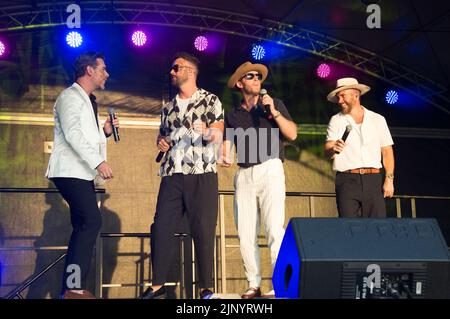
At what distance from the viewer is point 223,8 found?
7.58 metres

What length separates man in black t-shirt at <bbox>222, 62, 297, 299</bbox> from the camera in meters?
4.31

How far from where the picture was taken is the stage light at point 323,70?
8.32 metres

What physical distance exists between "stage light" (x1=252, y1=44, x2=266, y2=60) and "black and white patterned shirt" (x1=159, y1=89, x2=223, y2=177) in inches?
146

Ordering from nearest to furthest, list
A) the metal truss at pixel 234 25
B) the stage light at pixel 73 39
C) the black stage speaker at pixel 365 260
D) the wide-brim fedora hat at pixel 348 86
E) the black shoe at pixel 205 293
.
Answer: the black stage speaker at pixel 365 260 → the black shoe at pixel 205 293 → the wide-brim fedora hat at pixel 348 86 → the metal truss at pixel 234 25 → the stage light at pixel 73 39

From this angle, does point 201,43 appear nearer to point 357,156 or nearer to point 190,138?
point 357,156

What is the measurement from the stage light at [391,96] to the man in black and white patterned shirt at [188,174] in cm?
455

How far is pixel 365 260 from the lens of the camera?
304 cm

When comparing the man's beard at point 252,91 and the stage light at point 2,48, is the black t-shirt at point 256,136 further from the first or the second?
the stage light at point 2,48

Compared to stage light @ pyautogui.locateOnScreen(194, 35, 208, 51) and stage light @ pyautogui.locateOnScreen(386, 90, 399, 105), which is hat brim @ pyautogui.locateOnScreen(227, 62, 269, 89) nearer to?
stage light @ pyautogui.locateOnScreen(194, 35, 208, 51)

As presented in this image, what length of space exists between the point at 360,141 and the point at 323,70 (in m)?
3.76

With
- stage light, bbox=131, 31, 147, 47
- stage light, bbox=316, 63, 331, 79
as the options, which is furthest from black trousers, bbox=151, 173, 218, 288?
stage light, bbox=316, 63, 331, 79

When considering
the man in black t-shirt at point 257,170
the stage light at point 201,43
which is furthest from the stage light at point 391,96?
the man in black t-shirt at point 257,170
